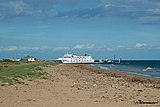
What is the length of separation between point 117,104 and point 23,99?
3865mm

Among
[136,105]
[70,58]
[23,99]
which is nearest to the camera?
[136,105]

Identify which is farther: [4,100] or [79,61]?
[79,61]

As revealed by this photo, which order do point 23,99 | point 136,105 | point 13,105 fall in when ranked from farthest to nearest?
point 23,99, point 136,105, point 13,105

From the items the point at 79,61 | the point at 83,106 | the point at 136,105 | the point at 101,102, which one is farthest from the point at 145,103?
the point at 79,61

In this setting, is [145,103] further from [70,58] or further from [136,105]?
[70,58]

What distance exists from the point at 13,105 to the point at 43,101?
1.74m

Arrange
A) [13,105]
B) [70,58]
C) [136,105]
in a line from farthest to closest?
[70,58] < [136,105] < [13,105]

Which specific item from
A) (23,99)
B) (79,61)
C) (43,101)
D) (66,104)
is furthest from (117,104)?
(79,61)

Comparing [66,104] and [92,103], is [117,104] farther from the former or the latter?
[66,104]

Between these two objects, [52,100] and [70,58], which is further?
[70,58]

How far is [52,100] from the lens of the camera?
14.2 metres

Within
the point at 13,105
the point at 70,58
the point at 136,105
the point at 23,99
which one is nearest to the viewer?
the point at 13,105

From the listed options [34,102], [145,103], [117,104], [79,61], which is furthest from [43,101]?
[79,61]

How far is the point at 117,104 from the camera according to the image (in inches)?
530
